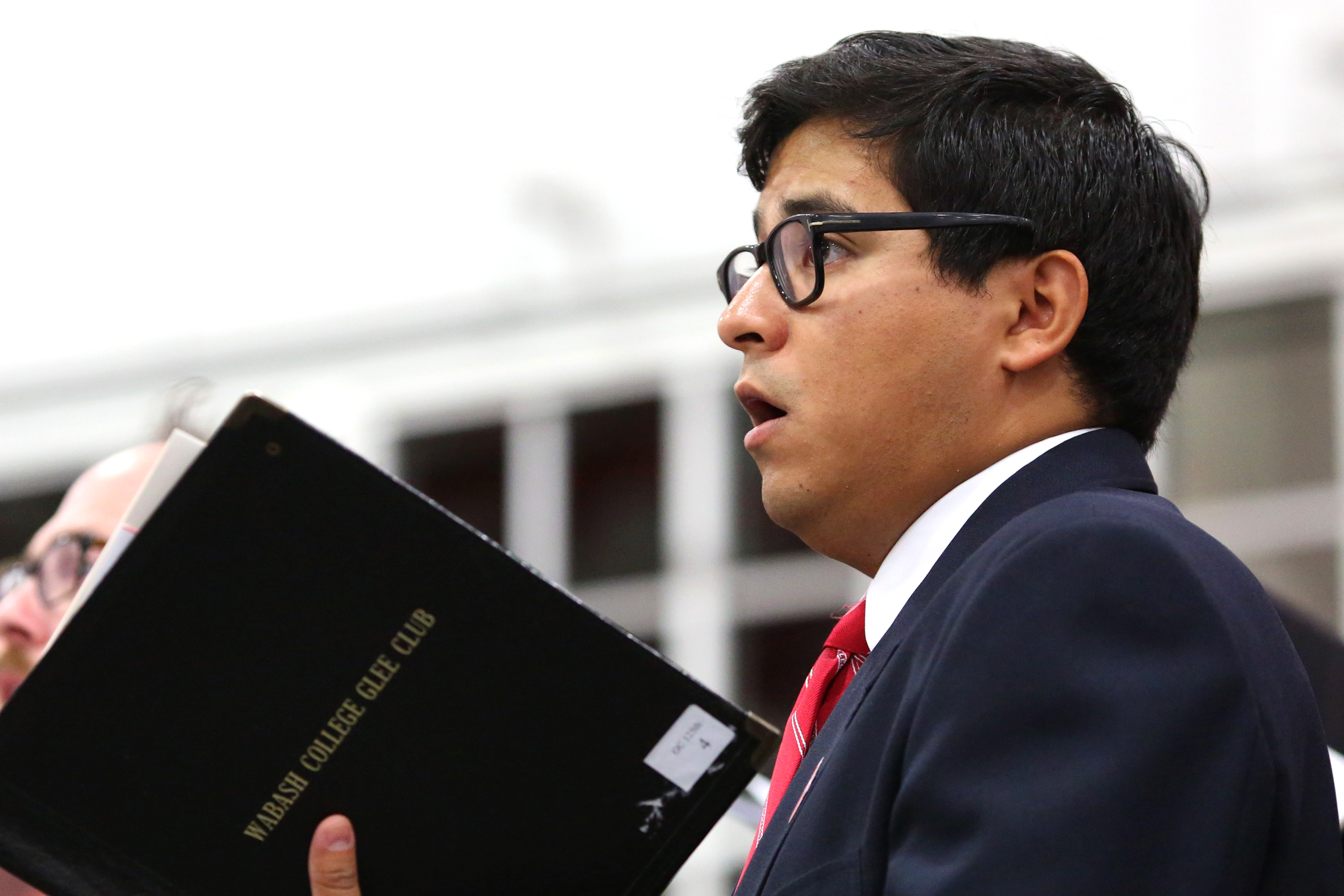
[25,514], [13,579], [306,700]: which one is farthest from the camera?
[25,514]

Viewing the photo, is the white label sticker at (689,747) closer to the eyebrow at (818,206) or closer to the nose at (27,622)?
the eyebrow at (818,206)

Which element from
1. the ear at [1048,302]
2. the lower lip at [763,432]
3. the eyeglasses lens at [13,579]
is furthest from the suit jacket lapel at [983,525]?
the eyeglasses lens at [13,579]

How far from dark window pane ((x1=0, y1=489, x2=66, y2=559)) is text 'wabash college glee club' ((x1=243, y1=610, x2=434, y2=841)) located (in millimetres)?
6366

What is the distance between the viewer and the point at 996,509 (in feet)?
5.28

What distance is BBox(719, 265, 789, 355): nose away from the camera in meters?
1.82

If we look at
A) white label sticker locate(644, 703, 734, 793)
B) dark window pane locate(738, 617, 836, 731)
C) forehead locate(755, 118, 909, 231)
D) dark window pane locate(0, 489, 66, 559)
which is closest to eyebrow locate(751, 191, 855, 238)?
forehead locate(755, 118, 909, 231)

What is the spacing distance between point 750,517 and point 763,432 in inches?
178

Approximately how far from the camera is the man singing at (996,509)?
1.26 meters

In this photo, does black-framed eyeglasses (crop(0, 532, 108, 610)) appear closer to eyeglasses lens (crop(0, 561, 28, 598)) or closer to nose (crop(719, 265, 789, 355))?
eyeglasses lens (crop(0, 561, 28, 598))

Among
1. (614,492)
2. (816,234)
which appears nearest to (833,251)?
(816,234)

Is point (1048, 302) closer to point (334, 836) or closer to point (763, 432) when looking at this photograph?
point (763, 432)

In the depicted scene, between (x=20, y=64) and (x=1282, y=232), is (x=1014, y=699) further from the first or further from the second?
(x=20, y=64)

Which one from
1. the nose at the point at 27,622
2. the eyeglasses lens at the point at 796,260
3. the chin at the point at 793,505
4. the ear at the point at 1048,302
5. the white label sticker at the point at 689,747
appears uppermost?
the eyeglasses lens at the point at 796,260

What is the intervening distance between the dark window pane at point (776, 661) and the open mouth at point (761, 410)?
164 inches
